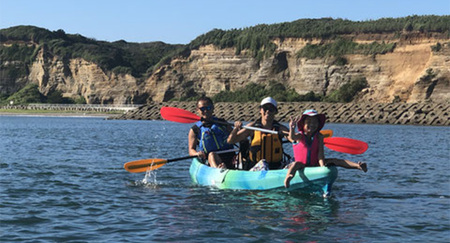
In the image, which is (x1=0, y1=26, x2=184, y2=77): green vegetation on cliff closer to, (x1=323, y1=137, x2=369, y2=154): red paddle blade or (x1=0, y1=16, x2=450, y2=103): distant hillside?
(x1=0, y1=16, x2=450, y2=103): distant hillside

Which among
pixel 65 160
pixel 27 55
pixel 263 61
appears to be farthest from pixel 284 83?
pixel 65 160

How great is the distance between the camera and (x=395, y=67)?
64938mm

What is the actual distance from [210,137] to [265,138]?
1603 mm

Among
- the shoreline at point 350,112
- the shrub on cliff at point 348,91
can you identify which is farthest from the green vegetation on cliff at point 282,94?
the shoreline at point 350,112

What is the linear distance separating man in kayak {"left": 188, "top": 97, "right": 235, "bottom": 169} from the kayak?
0.25 meters

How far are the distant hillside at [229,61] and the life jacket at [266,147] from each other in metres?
51.9

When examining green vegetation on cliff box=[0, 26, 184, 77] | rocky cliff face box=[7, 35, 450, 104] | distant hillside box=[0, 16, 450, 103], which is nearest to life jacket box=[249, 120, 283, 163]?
rocky cliff face box=[7, 35, 450, 104]

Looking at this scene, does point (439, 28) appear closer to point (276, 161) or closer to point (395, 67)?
point (395, 67)

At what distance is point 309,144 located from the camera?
9859 millimetres

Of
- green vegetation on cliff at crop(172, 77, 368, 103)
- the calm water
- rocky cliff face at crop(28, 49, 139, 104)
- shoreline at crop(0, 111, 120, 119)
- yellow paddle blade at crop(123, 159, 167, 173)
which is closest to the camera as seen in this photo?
the calm water

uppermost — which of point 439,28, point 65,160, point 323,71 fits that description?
point 439,28

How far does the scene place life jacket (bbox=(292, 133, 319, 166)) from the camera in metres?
9.84

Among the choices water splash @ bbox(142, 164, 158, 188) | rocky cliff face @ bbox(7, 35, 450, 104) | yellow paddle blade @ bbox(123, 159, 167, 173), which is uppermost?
rocky cliff face @ bbox(7, 35, 450, 104)

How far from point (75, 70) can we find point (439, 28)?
181 ft
